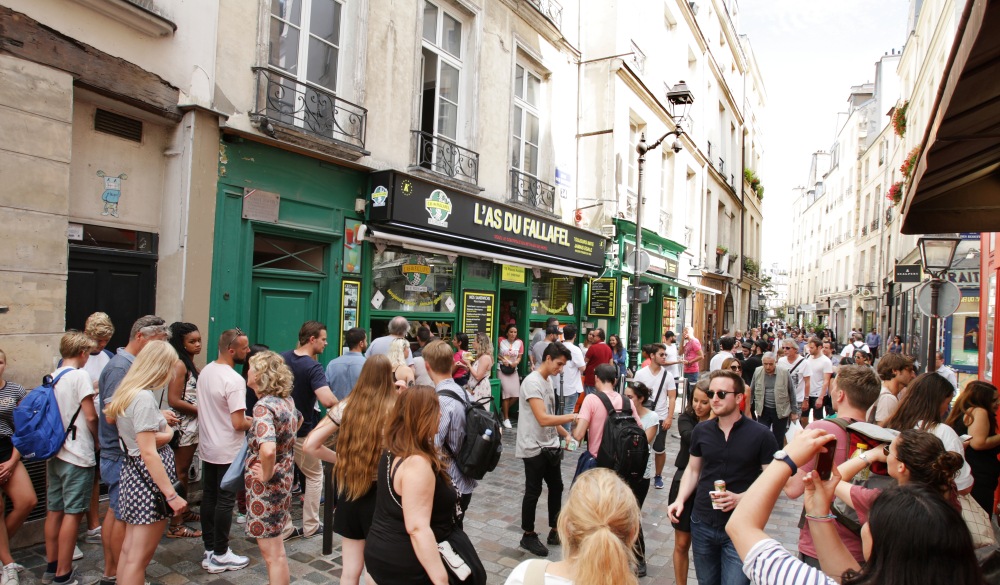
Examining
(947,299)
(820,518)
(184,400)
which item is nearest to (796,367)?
(947,299)

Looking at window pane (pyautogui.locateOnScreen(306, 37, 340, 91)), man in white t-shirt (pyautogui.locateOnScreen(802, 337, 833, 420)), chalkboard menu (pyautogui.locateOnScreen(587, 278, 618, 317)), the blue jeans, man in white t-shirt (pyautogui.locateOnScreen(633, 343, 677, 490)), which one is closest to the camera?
the blue jeans

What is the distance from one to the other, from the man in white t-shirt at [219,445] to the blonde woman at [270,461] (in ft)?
1.89

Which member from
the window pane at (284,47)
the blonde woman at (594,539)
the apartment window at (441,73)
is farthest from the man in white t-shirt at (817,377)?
the window pane at (284,47)

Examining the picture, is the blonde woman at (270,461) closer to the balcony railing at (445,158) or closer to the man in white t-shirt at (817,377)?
the balcony railing at (445,158)

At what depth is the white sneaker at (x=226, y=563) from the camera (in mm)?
4320

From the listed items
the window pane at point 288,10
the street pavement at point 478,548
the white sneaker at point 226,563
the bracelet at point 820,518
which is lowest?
the street pavement at point 478,548

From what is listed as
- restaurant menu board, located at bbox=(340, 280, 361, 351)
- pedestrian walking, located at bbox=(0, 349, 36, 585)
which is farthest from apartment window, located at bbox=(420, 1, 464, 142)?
pedestrian walking, located at bbox=(0, 349, 36, 585)

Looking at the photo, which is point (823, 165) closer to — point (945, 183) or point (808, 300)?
point (808, 300)

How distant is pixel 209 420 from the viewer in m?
4.50

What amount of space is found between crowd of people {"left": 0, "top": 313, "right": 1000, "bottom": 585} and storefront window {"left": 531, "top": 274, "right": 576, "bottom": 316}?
6.24 meters

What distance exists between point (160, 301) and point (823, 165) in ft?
220

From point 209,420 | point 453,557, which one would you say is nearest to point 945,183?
point 453,557

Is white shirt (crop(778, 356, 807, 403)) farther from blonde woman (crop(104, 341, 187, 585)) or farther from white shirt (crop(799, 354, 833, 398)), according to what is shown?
blonde woman (crop(104, 341, 187, 585))

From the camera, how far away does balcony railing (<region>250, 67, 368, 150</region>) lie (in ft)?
21.8
